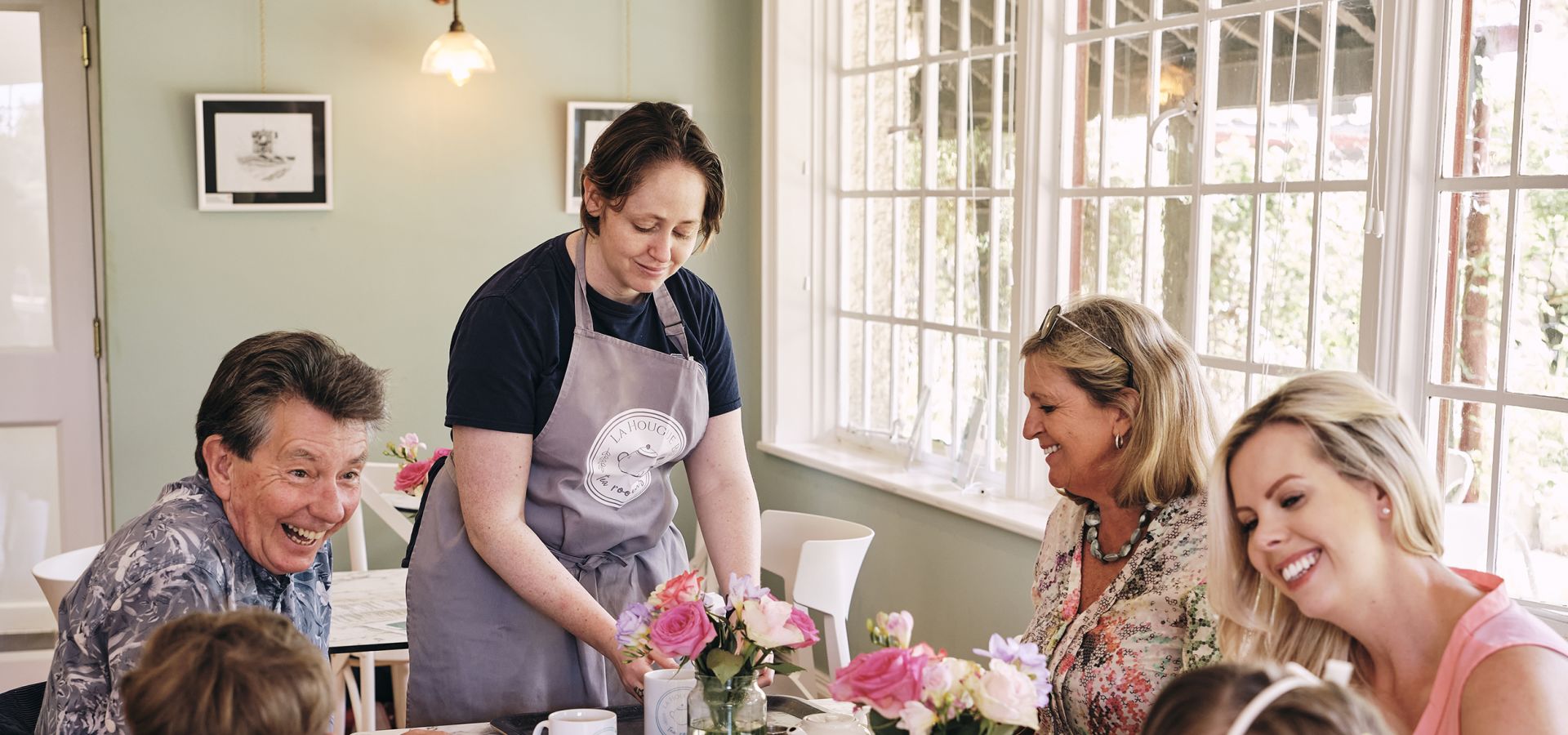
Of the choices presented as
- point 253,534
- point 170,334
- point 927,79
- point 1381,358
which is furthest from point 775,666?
point 170,334

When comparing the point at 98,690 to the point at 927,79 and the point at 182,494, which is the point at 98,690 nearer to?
the point at 182,494

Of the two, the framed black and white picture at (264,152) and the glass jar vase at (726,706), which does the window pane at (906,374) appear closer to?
the framed black and white picture at (264,152)

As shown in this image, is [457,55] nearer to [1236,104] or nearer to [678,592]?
[1236,104]

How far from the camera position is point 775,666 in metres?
1.65

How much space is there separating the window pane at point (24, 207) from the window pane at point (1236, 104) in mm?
3754

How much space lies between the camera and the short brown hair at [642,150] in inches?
77.4

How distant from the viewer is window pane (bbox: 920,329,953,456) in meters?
3.87

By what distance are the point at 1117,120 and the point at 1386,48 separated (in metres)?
0.85

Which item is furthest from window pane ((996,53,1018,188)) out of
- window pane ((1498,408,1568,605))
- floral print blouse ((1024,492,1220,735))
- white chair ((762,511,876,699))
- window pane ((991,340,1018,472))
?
floral print blouse ((1024,492,1220,735))

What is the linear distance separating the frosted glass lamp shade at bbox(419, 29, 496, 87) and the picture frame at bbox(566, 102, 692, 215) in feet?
1.42

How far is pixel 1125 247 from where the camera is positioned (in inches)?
125

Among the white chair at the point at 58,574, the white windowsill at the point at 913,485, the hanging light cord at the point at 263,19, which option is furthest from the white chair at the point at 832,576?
the hanging light cord at the point at 263,19

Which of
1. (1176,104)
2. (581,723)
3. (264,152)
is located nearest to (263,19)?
(264,152)

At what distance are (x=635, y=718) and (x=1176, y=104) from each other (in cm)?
190
